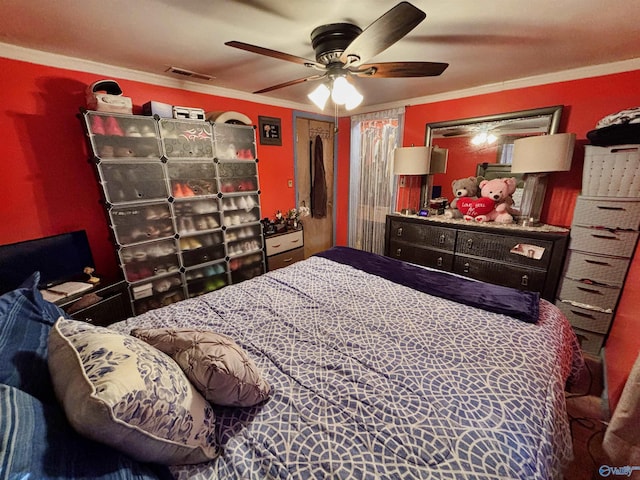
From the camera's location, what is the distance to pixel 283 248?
11.3 ft

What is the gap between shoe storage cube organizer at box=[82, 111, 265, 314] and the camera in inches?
83.9

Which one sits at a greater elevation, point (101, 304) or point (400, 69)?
point (400, 69)

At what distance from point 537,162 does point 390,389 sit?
234cm

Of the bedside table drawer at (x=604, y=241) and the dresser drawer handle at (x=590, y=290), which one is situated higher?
the bedside table drawer at (x=604, y=241)

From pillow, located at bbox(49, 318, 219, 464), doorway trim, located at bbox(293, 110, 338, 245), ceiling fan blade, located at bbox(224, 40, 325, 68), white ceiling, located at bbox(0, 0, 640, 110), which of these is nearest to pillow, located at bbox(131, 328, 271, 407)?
pillow, located at bbox(49, 318, 219, 464)

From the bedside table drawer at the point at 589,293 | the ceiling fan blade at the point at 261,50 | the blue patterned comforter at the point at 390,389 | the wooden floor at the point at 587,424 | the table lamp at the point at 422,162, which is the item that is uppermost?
the ceiling fan blade at the point at 261,50

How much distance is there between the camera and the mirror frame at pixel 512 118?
2348 mm

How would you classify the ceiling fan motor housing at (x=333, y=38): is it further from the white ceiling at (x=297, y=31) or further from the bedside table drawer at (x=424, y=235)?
the bedside table drawer at (x=424, y=235)

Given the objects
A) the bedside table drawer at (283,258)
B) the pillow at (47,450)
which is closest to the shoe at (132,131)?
the bedside table drawer at (283,258)

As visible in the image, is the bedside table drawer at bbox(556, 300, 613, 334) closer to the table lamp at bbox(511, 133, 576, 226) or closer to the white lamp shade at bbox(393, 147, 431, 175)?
the table lamp at bbox(511, 133, 576, 226)

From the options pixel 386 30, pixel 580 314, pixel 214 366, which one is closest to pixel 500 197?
pixel 580 314

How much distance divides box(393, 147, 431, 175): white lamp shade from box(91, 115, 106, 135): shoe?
108 inches

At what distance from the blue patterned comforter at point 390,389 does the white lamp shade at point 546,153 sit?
1280 mm

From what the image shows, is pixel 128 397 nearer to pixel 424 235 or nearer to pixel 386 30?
pixel 386 30
